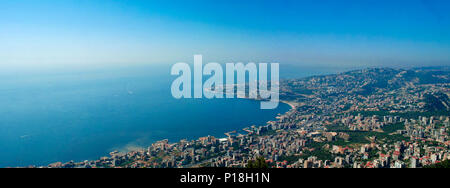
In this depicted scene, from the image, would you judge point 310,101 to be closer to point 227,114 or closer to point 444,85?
point 227,114

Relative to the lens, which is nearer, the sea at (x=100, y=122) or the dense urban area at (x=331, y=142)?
the dense urban area at (x=331, y=142)

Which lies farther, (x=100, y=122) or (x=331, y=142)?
(x=100, y=122)

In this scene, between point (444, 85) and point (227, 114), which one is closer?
point (227, 114)

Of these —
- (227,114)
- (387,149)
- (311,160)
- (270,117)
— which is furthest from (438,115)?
(227,114)
